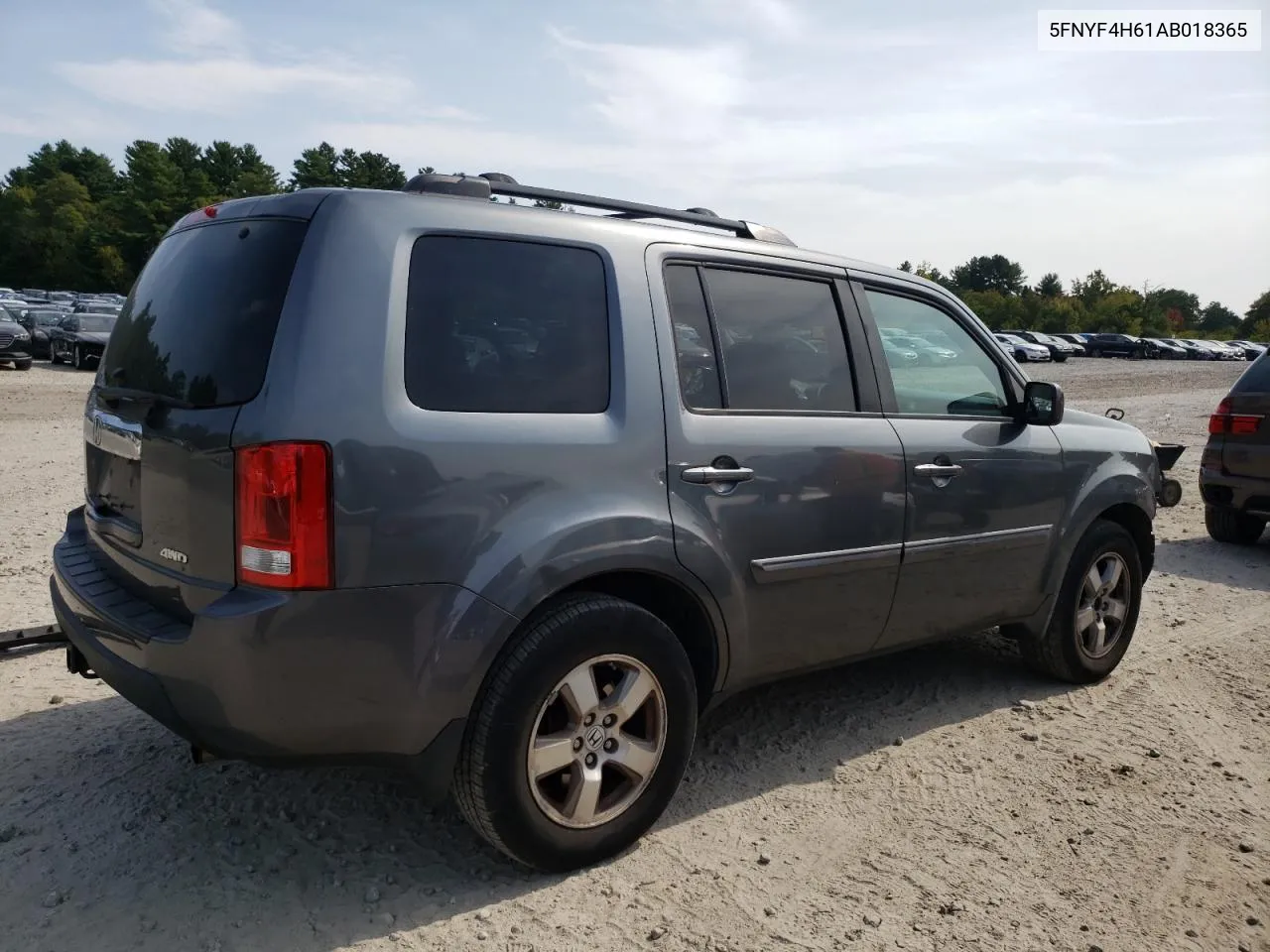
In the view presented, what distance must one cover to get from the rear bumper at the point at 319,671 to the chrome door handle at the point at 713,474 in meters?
0.76

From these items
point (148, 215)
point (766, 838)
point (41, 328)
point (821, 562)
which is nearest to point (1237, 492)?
point (821, 562)

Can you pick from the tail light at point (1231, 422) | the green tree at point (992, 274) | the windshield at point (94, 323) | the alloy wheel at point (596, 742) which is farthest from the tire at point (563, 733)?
the green tree at point (992, 274)

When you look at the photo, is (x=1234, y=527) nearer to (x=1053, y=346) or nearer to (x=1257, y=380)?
(x=1257, y=380)

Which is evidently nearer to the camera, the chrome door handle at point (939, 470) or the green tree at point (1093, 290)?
the chrome door handle at point (939, 470)

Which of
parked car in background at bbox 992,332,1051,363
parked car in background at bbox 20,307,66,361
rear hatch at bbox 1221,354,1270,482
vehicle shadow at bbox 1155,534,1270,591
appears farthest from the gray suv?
parked car in background at bbox 992,332,1051,363

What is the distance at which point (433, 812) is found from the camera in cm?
350

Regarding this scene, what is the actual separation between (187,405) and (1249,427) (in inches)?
304

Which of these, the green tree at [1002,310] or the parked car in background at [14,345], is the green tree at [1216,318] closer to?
the green tree at [1002,310]

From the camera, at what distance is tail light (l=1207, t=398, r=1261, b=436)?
309 inches

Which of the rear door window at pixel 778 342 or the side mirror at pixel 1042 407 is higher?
the rear door window at pixel 778 342

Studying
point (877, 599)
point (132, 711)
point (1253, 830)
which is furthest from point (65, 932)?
point (1253, 830)

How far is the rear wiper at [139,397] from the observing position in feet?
9.28

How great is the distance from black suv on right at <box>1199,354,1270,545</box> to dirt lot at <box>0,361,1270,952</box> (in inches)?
136

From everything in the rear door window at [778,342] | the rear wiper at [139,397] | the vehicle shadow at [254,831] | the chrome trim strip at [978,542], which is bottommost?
the vehicle shadow at [254,831]
